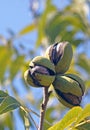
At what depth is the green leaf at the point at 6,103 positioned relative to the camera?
191cm

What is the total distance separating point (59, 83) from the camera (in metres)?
2.01

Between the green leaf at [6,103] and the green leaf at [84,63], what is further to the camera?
the green leaf at [84,63]

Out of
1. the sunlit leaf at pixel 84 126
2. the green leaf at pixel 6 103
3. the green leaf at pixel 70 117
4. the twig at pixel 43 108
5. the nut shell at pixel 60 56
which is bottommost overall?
the sunlit leaf at pixel 84 126

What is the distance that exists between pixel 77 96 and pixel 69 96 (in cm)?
3

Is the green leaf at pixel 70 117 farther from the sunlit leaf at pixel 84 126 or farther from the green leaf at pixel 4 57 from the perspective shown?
the green leaf at pixel 4 57

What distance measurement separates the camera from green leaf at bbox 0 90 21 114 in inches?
75.4

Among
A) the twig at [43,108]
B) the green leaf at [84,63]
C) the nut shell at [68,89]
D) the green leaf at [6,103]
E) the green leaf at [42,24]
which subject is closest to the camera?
the twig at [43,108]

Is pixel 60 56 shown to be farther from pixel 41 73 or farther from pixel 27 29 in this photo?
pixel 27 29

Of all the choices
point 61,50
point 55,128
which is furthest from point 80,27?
point 55,128

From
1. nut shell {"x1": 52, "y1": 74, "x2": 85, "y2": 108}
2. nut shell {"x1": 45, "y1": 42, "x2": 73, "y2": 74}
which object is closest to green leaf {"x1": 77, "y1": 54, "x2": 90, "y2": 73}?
nut shell {"x1": 45, "y1": 42, "x2": 73, "y2": 74}

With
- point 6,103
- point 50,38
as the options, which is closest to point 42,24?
point 50,38

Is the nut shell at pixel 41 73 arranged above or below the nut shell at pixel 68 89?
above

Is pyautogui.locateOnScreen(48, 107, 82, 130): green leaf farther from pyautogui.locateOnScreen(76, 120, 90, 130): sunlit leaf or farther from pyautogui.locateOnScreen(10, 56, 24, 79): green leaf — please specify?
pyautogui.locateOnScreen(10, 56, 24, 79): green leaf

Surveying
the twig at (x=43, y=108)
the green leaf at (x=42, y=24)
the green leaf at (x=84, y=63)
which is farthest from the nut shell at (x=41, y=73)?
the green leaf at (x=84, y=63)
